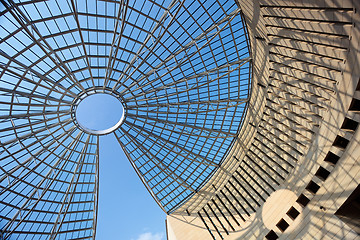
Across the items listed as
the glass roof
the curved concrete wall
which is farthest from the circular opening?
the curved concrete wall

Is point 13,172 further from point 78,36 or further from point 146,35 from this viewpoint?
point 146,35

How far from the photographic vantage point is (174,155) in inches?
1486

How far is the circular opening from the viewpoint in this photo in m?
33.5

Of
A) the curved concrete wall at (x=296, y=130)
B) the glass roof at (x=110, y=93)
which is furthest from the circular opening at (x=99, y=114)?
the curved concrete wall at (x=296, y=130)

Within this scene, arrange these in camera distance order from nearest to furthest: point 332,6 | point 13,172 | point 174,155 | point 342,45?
point 332,6
point 342,45
point 13,172
point 174,155

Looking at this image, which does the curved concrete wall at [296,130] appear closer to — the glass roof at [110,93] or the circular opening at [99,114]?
the glass roof at [110,93]

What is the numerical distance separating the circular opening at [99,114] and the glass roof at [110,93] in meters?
1.16

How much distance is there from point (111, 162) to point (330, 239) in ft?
98.4

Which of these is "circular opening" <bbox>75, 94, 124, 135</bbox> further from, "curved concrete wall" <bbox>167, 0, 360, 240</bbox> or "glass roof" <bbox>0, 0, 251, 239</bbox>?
"curved concrete wall" <bbox>167, 0, 360, 240</bbox>

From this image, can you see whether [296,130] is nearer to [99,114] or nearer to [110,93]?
[110,93]

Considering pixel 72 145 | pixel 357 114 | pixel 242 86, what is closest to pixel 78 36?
pixel 72 145

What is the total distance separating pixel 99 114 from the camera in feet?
118

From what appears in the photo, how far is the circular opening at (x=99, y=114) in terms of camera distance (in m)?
33.5

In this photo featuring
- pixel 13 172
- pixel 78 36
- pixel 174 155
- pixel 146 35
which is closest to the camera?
pixel 78 36
